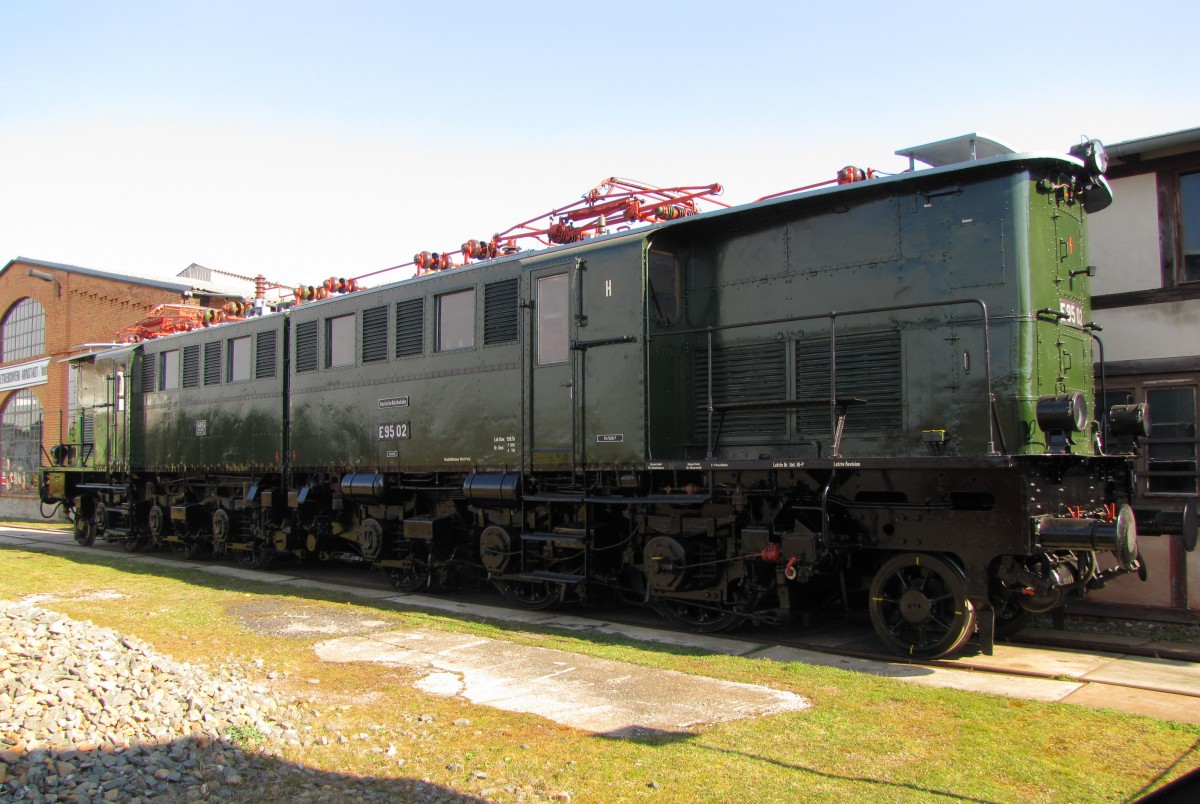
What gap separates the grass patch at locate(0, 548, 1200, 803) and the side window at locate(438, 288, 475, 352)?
4814mm

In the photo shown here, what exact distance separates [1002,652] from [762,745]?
153 inches

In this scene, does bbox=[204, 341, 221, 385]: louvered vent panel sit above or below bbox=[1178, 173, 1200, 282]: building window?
below

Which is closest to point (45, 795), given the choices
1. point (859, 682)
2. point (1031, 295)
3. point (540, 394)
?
point (859, 682)

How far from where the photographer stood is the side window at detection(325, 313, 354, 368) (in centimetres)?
1368

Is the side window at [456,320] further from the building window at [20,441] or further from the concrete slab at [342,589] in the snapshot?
the building window at [20,441]

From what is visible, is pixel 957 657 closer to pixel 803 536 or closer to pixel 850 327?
pixel 803 536

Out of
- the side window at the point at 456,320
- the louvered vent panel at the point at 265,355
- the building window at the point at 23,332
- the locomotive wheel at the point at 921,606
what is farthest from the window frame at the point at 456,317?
the building window at the point at 23,332

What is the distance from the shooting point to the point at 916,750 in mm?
5492

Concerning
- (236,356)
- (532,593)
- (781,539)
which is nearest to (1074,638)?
(781,539)

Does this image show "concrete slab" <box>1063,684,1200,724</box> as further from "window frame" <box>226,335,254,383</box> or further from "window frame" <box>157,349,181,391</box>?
"window frame" <box>157,349,181,391</box>

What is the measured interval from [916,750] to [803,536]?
2.88 m

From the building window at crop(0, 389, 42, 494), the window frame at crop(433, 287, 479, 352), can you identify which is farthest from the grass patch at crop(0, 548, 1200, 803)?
the building window at crop(0, 389, 42, 494)

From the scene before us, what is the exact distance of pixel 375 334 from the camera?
13172 mm

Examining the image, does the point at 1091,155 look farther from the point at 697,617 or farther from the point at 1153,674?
the point at 697,617
